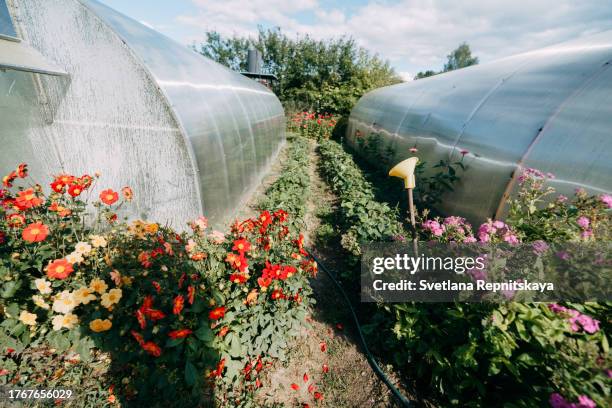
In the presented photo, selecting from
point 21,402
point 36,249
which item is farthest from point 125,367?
point 36,249

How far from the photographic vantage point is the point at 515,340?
69.4 inches

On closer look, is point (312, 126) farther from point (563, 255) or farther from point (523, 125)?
point (563, 255)

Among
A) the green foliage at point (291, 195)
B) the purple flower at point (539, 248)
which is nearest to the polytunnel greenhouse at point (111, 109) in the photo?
the green foliage at point (291, 195)

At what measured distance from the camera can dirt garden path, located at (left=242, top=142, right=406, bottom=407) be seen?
2.25 m

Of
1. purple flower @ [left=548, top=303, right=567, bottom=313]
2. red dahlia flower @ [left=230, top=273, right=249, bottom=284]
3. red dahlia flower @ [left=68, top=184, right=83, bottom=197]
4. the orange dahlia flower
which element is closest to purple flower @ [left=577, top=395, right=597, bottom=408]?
purple flower @ [left=548, top=303, right=567, bottom=313]

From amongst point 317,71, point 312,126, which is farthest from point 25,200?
point 317,71

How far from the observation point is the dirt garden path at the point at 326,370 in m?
2.25

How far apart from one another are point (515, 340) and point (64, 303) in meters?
2.94

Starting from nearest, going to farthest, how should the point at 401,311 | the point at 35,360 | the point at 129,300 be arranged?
1. the point at 129,300
2. the point at 35,360
3. the point at 401,311

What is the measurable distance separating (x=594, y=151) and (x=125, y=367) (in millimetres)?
4825

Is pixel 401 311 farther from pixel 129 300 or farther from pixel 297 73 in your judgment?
pixel 297 73

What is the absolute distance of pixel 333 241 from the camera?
4516 millimetres

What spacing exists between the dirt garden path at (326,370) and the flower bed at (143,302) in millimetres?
240

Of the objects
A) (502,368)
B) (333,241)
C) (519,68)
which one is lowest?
(333,241)
